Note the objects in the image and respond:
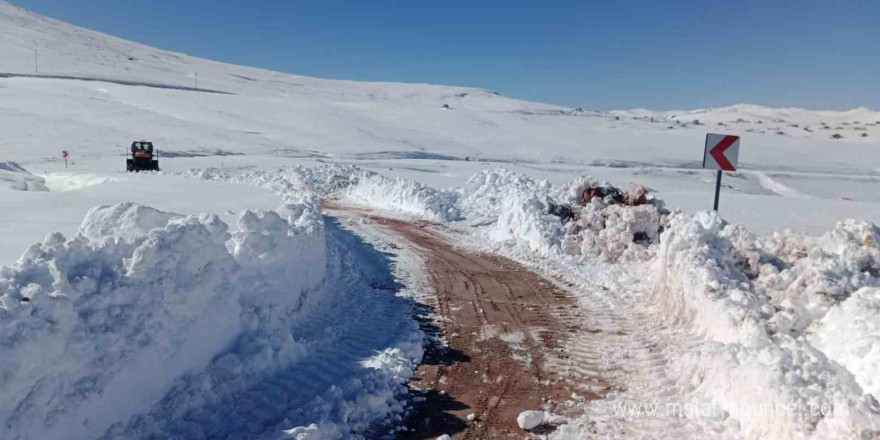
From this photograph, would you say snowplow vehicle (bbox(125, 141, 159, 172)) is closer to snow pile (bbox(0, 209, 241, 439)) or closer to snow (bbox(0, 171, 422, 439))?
snow (bbox(0, 171, 422, 439))

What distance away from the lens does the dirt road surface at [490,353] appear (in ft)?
16.8

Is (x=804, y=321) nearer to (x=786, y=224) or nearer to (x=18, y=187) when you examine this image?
(x=786, y=224)

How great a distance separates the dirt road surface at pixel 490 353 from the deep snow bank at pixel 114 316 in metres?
1.92

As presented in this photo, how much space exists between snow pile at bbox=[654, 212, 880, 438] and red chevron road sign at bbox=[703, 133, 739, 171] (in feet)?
2.62

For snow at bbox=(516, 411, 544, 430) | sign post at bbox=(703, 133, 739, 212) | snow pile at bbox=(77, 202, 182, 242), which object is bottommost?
snow at bbox=(516, 411, 544, 430)

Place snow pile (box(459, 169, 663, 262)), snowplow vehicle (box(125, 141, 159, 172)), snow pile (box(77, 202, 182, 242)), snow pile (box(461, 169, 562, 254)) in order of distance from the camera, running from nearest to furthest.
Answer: snow pile (box(77, 202, 182, 242)) < snow pile (box(459, 169, 663, 262)) < snow pile (box(461, 169, 562, 254)) < snowplow vehicle (box(125, 141, 159, 172))

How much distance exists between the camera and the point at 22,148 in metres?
34.1

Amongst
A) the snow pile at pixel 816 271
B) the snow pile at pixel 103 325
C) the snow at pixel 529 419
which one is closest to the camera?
the snow pile at pixel 103 325

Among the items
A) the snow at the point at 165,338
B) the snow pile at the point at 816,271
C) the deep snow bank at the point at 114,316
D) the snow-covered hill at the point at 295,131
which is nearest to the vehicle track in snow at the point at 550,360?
the snow at the point at 165,338

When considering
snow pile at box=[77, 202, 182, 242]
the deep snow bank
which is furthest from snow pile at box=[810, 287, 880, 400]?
snow pile at box=[77, 202, 182, 242]

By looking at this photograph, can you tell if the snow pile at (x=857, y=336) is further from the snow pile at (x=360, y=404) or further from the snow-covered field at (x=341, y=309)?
the snow pile at (x=360, y=404)

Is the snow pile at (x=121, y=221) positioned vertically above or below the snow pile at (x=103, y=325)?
above

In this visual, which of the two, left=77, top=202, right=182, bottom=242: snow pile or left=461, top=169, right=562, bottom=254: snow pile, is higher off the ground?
left=77, top=202, right=182, bottom=242: snow pile

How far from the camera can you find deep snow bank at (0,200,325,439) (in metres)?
3.85
